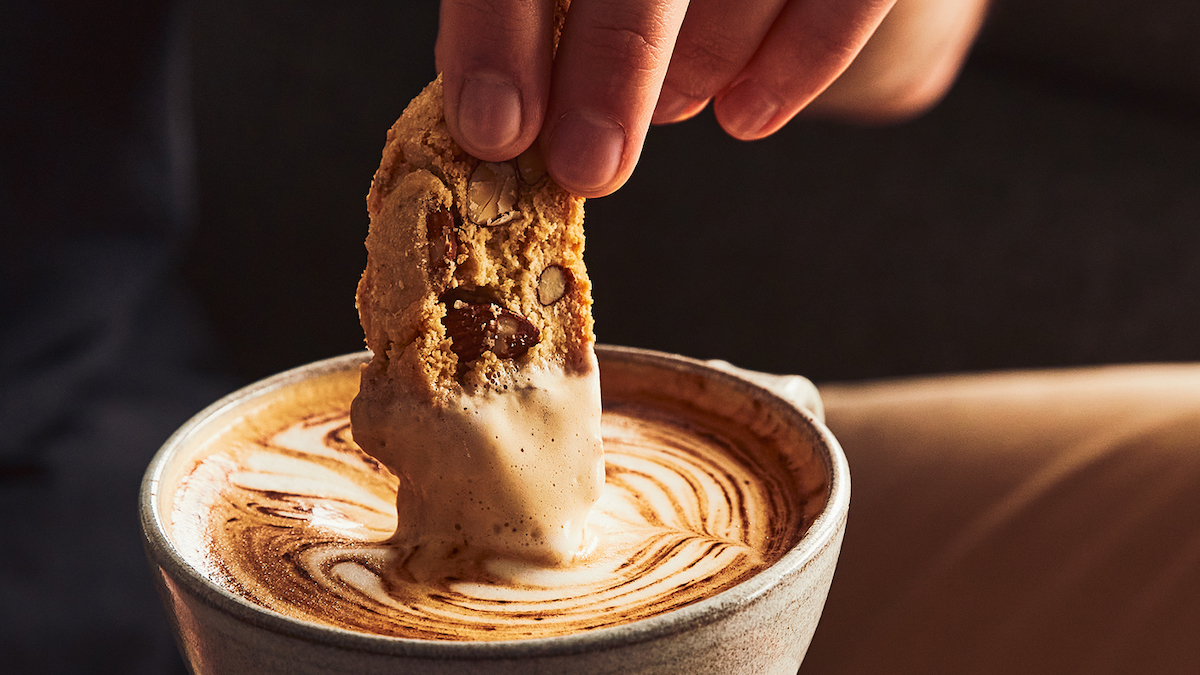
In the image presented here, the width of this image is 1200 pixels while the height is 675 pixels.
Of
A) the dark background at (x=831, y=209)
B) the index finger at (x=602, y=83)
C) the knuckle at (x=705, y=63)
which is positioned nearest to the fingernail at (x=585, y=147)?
the index finger at (x=602, y=83)

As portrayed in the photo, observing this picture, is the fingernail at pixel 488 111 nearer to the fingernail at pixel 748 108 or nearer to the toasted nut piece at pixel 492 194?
the toasted nut piece at pixel 492 194

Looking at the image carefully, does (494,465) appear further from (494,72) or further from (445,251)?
(494,72)

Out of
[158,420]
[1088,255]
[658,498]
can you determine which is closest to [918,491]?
[658,498]

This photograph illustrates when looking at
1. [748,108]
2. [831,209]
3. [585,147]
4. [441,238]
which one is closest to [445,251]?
[441,238]

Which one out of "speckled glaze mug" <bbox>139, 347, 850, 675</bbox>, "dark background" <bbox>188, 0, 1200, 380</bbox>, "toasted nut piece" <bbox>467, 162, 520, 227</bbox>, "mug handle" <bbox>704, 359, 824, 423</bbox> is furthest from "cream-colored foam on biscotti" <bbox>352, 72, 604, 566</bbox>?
"dark background" <bbox>188, 0, 1200, 380</bbox>

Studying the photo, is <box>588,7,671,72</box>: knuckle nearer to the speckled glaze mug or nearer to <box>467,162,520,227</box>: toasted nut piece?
<box>467,162,520,227</box>: toasted nut piece
